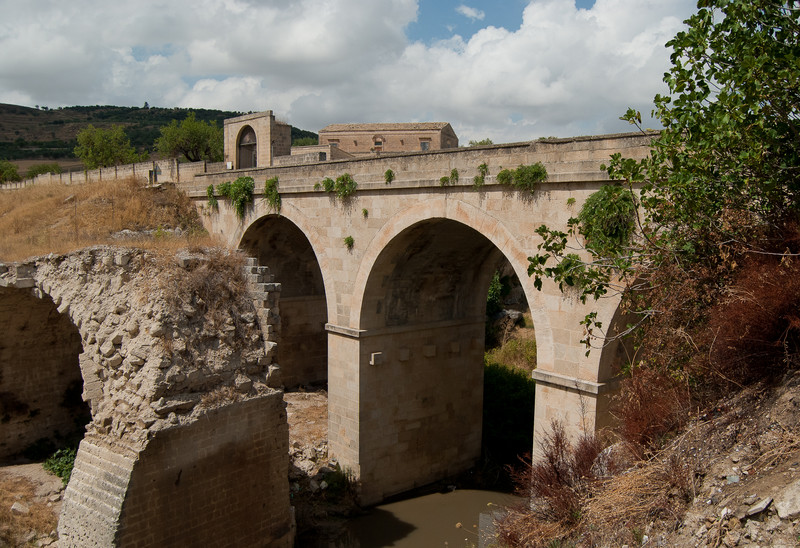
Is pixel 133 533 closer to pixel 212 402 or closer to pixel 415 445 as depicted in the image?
pixel 212 402

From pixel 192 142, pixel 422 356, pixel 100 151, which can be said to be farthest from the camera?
pixel 100 151

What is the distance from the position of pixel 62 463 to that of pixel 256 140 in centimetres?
1367

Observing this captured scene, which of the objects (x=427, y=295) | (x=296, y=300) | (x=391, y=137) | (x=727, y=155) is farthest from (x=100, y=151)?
(x=727, y=155)

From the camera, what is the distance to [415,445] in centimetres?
1287

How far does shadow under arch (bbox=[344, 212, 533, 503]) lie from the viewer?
38.9 feet

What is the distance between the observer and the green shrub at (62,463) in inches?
432

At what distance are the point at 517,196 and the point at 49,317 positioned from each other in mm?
9101

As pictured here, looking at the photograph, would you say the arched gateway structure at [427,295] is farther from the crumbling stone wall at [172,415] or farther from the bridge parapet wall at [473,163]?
the crumbling stone wall at [172,415]

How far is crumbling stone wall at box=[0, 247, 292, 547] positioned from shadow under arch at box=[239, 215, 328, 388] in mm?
6685

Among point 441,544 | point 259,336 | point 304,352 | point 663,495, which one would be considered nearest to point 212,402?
point 259,336

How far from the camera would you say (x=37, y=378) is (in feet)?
39.8

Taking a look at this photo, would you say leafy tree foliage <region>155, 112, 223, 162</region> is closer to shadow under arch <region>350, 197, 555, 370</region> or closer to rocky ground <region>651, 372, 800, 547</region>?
shadow under arch <region>350, 197, 555, 370</region>

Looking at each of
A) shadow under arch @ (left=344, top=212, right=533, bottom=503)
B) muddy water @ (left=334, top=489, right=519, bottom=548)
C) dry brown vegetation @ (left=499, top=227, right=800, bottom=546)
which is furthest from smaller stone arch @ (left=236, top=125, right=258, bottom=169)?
dry brown vegetation @ (left=499, top=227, right=800, bottom=546)

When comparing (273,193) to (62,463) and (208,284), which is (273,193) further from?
(62,463)
